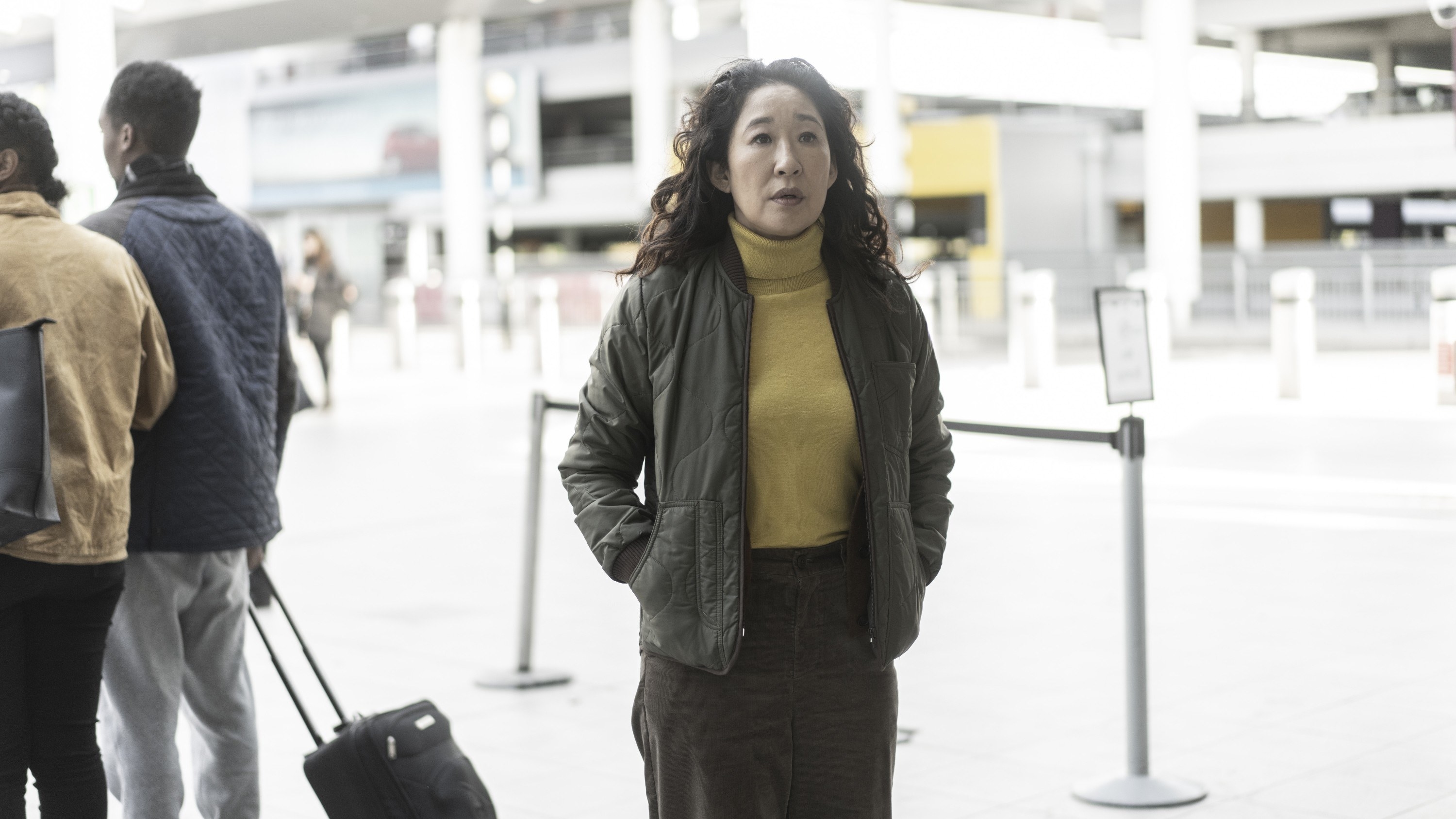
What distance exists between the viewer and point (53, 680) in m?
3.31

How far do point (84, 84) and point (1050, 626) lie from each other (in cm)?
1101

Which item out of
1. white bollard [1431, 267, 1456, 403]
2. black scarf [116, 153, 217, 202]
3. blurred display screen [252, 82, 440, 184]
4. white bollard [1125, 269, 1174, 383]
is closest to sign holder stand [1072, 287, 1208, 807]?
black scarf [116, 153, 217, 202]

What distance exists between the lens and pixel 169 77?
145 inches

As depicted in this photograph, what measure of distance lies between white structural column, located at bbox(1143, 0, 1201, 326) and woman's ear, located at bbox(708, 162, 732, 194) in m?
25.3

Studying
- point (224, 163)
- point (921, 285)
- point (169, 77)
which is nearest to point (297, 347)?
point (921, 285)

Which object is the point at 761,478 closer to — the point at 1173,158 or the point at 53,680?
the point at 53,680

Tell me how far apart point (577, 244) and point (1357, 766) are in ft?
153

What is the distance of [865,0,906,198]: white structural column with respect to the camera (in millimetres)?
23016

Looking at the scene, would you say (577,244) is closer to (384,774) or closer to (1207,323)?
(1207,323)

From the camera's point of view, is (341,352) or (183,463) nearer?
(183,463)

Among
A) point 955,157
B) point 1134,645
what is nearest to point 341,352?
point 955,157

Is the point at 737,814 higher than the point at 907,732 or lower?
higher

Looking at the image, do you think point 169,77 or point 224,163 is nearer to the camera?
point 169,77

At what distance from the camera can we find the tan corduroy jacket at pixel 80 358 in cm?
330
